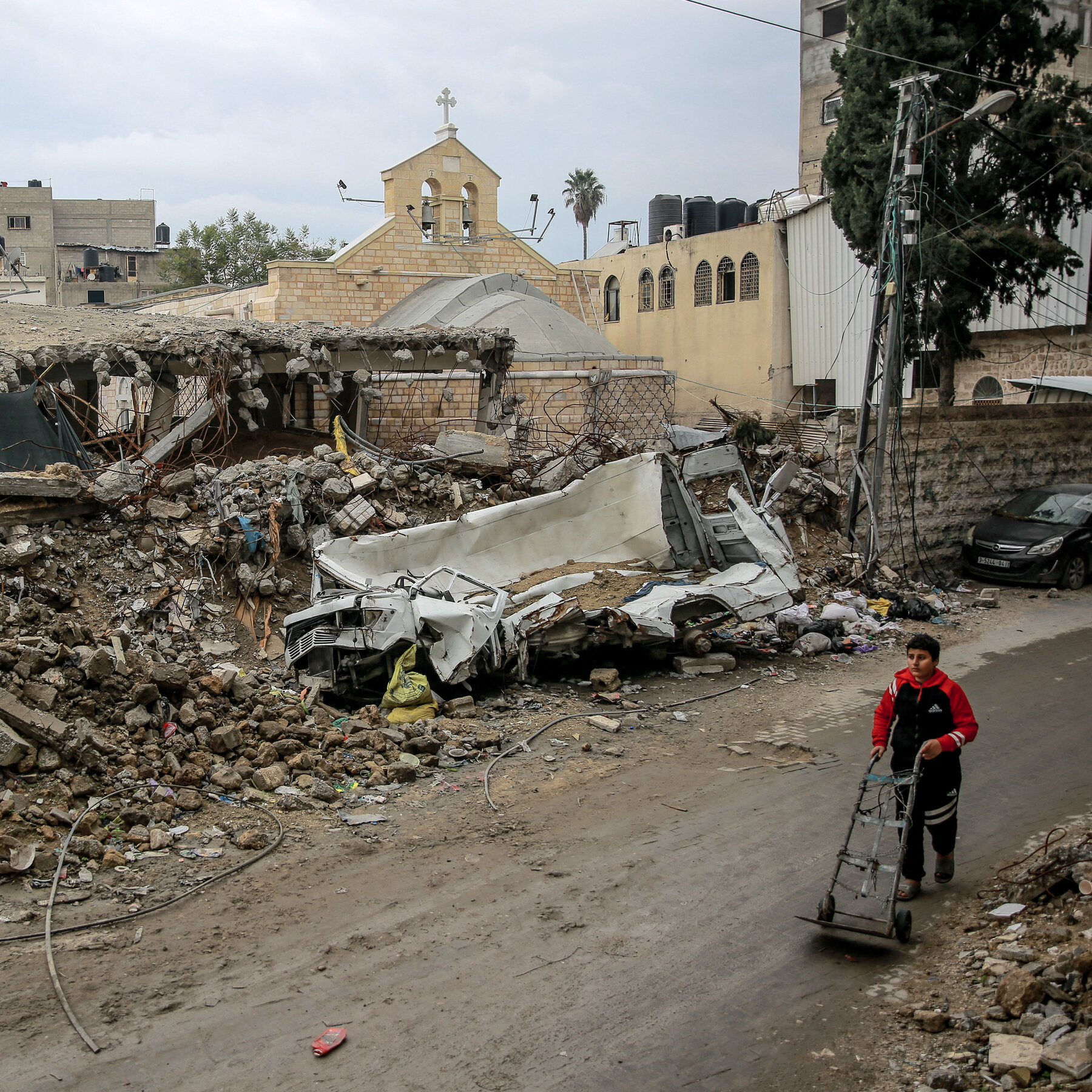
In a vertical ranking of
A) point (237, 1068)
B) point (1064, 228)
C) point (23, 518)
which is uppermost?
Result: point (1064, 228)

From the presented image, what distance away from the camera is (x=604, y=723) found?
9.05 metres

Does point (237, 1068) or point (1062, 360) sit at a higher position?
point (1062, 360)

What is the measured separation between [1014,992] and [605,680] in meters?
5.92

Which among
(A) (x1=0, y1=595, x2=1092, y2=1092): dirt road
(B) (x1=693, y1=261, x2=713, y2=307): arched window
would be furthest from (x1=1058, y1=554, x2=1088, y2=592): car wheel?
(B) (x1=693, y1=261, x2=713, y2=307): arched window

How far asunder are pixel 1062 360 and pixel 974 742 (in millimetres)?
20465

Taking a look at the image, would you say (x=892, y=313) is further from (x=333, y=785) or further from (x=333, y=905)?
(x=333, y=905)

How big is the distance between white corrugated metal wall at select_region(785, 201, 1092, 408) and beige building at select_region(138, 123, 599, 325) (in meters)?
8.06

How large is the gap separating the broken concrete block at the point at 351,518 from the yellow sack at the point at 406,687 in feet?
12.1

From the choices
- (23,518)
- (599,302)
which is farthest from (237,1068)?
(599,302)

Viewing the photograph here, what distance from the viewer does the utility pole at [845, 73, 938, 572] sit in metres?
13.8

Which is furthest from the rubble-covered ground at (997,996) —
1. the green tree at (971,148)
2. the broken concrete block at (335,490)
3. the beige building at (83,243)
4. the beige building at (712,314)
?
the beige building at (83,243)

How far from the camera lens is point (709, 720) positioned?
9.27 metres

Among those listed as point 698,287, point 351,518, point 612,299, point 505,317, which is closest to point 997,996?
point 351,518

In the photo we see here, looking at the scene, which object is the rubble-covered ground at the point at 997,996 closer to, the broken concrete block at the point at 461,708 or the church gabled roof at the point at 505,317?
the broken concrete block at the point at 461,708
